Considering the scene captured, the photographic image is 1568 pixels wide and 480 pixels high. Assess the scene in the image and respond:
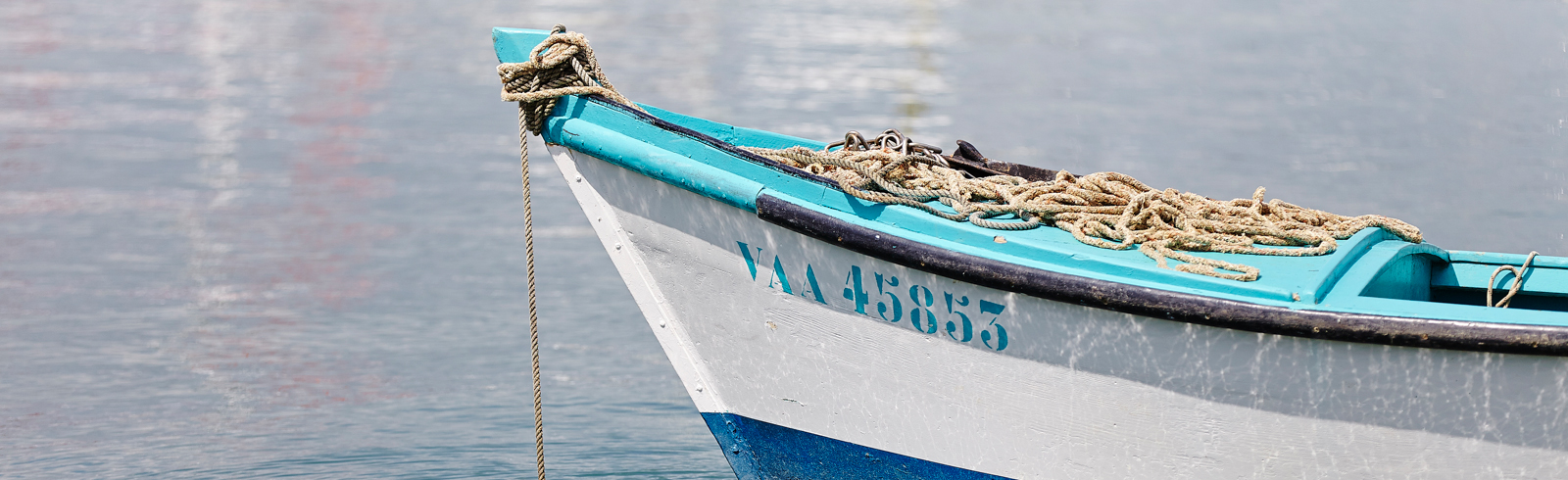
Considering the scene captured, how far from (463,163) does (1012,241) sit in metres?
7.50

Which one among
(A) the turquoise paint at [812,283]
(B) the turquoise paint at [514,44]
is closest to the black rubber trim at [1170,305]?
(A) the turquoise paint at [812,283]

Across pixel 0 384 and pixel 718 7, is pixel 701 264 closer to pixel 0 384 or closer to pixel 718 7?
pixel 0 384

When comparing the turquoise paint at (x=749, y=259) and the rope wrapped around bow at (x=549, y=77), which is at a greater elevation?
the rope wrapped around bow at (x=549, y=77)

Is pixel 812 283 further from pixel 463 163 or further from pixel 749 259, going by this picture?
pixel 463 163

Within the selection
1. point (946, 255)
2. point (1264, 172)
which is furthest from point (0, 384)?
point (1264, 172)

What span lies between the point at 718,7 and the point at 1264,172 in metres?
12.4

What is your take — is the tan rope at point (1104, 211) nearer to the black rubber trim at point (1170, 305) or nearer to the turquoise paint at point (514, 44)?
the black rubber trim at point (1170, 305)

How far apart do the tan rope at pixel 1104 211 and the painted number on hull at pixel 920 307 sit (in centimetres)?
22

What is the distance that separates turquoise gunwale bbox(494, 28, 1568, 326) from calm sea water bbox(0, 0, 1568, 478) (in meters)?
1.56

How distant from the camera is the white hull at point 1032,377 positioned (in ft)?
9.93

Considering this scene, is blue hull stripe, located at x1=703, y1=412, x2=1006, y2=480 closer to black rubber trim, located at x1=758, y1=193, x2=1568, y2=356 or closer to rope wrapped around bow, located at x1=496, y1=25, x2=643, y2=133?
black rubber trim, located at x1=758, y1=193, x2=1568, y2=356

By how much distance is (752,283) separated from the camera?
3695 mm

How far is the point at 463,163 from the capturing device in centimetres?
1018

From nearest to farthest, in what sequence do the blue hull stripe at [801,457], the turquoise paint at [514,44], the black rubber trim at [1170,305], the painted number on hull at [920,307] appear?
the black rubber trim at [1170,305]
the painted number on hull at [920,307]
the blue hull stripe at [801,457]
the turquoise paint at [514,44]
